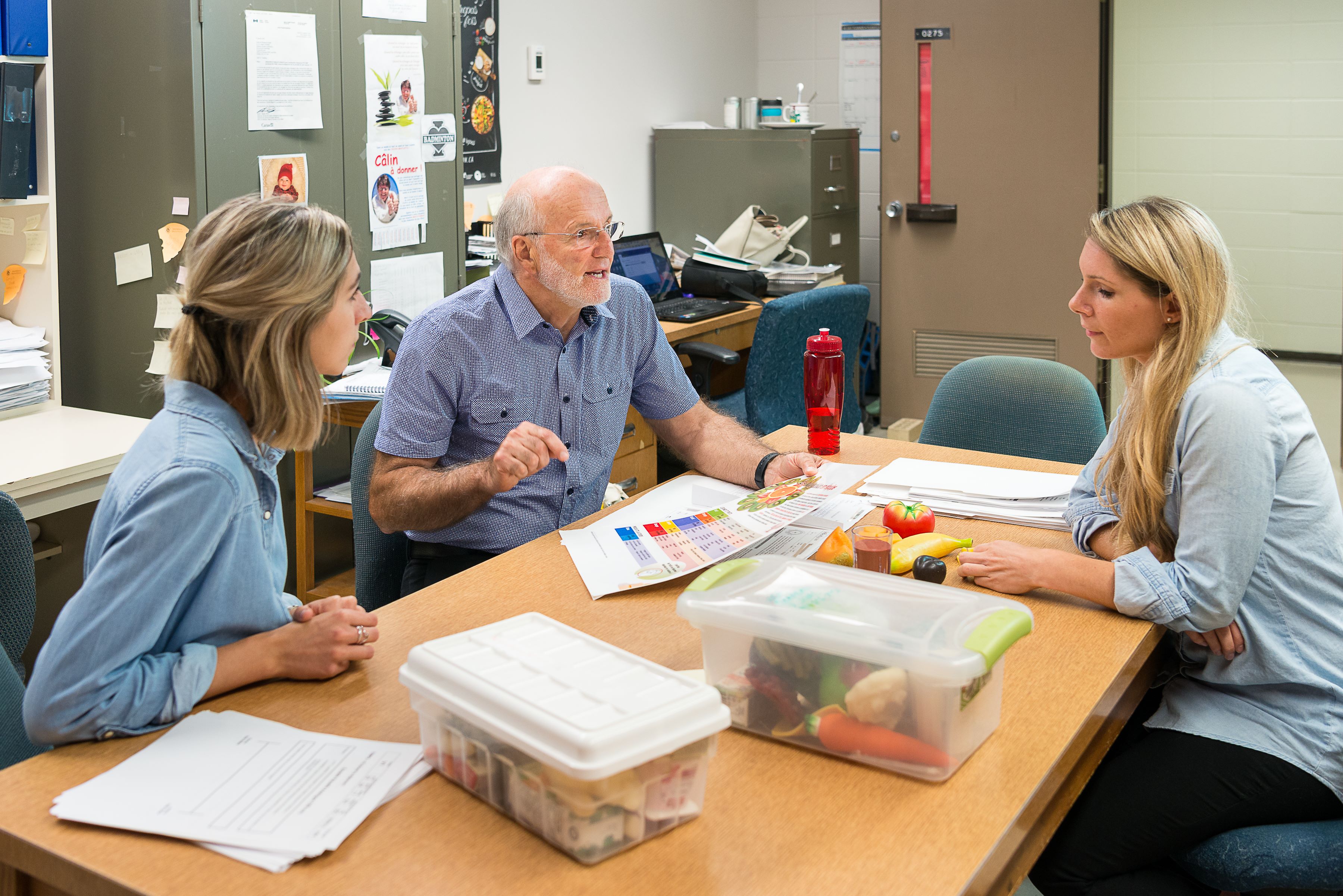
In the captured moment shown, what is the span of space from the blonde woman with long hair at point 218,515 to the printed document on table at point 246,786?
0.23ft

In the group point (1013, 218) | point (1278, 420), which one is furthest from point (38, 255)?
point (1013, 218)

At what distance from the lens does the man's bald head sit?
2113 millimetres

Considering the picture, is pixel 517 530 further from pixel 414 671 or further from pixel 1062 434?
pixel 1062 434

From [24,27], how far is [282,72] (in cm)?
56

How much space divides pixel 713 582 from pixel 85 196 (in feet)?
7.85

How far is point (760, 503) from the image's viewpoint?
6.25 feet

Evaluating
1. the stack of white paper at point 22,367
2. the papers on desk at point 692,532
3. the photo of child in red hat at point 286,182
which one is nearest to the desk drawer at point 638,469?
the photo of child in red hat at point 286,182

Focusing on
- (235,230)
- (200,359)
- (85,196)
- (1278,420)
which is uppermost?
(85,196)

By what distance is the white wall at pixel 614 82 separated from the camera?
4.18 m

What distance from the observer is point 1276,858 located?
4.75ft

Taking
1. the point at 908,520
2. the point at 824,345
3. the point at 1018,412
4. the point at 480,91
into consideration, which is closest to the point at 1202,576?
the point at 908,520

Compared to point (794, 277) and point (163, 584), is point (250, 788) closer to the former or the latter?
point (163, 584)

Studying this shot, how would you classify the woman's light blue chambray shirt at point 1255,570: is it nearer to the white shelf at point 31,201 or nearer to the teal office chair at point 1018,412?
the teal office chair at point 1018,412

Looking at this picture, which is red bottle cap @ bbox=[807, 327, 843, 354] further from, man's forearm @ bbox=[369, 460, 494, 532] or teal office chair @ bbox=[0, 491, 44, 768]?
teal office chair @ bbox=[0, 491, 44, 768]
